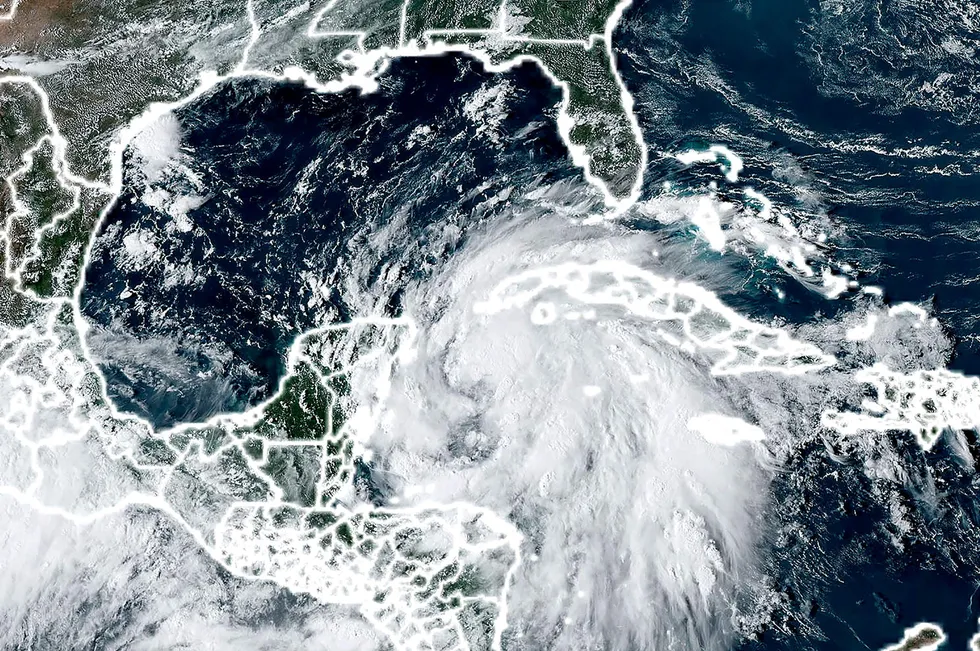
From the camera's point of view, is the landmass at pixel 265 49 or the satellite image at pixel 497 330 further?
the landmass at pixel 265 49

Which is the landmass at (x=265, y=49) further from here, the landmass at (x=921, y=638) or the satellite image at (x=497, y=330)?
the landmass at (x=921, y=638)

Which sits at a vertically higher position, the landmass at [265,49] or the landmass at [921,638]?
the landmass at [265,49]

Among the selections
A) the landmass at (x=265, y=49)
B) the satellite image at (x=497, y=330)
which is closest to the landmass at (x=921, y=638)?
the satellite image at (x=497, y=330)

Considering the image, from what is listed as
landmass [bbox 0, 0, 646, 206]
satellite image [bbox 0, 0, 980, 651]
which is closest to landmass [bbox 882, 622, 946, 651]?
satellite image [bbox 0, 0, 980, 651]

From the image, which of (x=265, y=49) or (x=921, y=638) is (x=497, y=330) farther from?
(x=921, y=638)

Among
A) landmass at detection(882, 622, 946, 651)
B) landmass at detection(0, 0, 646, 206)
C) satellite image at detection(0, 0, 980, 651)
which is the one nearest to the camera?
landmass at detection(882, 622, 946, 651)

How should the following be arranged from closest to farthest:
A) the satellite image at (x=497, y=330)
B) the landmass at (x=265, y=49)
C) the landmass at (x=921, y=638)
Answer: the landmass at (x=921, y=638)
the satellite image at (x=497, y=330)
the landmass at (x=265, y=49)

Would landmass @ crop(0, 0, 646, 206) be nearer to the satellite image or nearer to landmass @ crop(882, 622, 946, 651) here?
the satellite image

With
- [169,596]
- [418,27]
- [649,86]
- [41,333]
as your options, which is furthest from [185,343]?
[649,86]

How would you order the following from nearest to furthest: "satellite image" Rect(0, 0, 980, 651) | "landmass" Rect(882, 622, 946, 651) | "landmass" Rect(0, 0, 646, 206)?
"landmass" Rect(882, 622, 946, 651), "satellite image" Rect(0, 0, 980, 651), "landmass" Rect(0, 0, 646, 206)

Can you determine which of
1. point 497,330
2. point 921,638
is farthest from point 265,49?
point 921,638
